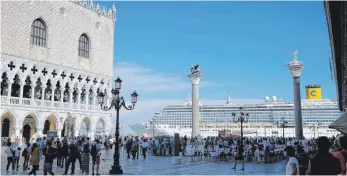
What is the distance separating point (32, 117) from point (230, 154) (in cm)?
1761

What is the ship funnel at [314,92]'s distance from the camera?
5651cm

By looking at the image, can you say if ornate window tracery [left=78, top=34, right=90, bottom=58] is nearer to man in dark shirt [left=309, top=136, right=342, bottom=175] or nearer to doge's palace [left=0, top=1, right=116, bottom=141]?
doge's palace [left=0, top=1, right=116, bottom=141]

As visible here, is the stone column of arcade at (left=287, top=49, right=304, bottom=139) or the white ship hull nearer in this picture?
the stone column of arcade at (left=287, top=49, right=304, bottom=139)

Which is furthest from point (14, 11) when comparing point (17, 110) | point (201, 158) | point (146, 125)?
point (146, 125)

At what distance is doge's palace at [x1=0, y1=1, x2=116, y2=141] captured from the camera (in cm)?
2498

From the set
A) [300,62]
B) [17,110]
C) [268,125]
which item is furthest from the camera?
[268,125]

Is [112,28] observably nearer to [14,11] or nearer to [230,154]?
[14,11]

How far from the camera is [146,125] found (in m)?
64.4

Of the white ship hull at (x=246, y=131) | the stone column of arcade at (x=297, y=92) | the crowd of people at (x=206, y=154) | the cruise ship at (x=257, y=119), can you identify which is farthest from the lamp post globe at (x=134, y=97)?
the white ship hull at (x=246, y=131)

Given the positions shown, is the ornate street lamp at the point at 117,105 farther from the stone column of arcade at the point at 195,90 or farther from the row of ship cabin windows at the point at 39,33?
the row of ship cabin windows at the point at 39,33

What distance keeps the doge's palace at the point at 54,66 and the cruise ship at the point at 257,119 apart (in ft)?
72.9

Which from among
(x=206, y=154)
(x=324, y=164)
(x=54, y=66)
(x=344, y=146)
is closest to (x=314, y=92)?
(x=54, y=66)

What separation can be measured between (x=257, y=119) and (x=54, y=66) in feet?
137

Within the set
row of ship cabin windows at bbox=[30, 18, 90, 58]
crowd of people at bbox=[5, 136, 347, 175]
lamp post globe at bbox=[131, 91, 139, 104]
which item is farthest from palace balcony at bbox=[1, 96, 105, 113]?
lamp post globe at bbox=[131, 91, 139, 104]
